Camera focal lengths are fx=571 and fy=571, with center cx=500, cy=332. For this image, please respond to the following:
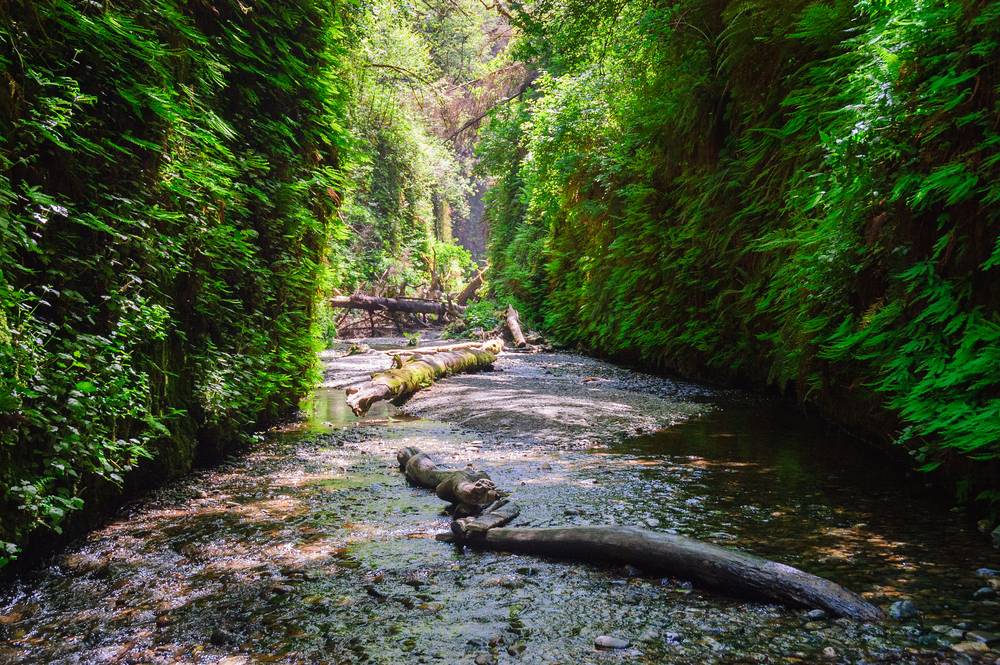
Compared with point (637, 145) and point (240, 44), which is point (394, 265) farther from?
point (240, 44)

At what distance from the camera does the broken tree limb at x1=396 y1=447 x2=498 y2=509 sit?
3.35 metres

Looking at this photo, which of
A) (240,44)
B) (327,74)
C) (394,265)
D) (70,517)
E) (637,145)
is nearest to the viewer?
(70,517)

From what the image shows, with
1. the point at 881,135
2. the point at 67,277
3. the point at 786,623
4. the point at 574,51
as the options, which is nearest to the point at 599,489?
the point at 786,623

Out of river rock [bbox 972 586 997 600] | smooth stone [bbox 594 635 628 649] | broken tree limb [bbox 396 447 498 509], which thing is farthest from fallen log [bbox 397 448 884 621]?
smooth stone [bbox 594 635 628 649]

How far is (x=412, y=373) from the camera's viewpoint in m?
8.65

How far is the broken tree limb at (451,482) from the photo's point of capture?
3350 millimetres

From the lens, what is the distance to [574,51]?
11195 millimetres

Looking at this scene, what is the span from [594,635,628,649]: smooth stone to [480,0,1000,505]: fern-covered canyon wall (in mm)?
1984

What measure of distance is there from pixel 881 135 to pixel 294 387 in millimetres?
5522

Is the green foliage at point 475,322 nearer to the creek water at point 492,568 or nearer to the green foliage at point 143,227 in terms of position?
the green foliage at point 143,227

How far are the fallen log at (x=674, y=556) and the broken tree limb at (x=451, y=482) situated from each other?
130 mm

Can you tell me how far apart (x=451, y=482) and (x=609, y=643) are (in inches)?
67.3

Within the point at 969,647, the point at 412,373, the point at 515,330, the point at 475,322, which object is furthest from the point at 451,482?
the point at 475,322

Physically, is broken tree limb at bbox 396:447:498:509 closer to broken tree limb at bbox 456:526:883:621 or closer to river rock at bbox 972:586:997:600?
broken tree limb at bbox 456:526:883:621
